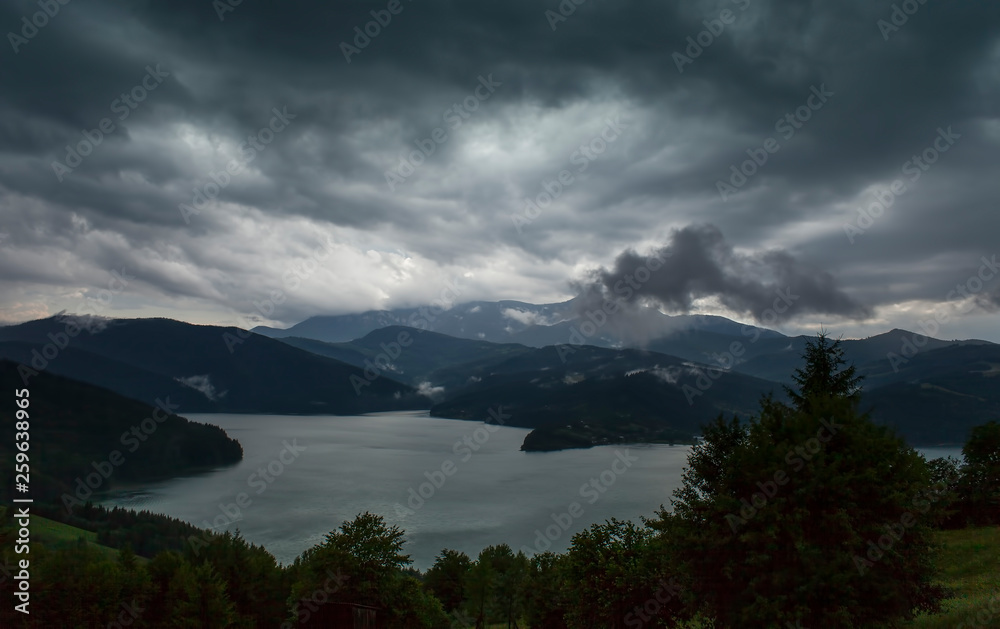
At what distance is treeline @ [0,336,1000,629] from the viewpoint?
2294 centimetres

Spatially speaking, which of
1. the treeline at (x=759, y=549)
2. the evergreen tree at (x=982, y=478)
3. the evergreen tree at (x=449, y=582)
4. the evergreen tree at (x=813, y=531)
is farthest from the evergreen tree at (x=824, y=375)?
the evergreen tree at (x=449, y=582)

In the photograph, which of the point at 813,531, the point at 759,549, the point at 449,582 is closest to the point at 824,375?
the point at 813,531

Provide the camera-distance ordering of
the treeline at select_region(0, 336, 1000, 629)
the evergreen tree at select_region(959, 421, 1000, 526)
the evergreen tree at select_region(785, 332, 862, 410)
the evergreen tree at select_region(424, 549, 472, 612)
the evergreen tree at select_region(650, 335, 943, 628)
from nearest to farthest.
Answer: the evergreen tree at select_region(650, 335, 943, 628)
the treeline at select_region(0, 336, 1000, 629)
the evergreen tree at select_region(785, 332, 862, 410)
the evergreen tree at select_region(959, 421, 1000, 526)
the evergreen tree at select_region(424, 549, 472, 612)

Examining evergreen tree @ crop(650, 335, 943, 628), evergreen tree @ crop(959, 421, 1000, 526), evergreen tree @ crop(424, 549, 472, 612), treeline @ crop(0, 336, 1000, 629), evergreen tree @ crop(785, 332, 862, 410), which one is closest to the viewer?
evergreen tree @ crop(650, 335, 943, 628)

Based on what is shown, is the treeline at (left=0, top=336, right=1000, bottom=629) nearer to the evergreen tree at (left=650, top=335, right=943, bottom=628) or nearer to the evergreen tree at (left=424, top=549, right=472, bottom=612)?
the evergreen tree at (left=650, top=335, right=943, bottom=628)

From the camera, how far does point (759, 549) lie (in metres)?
24.1

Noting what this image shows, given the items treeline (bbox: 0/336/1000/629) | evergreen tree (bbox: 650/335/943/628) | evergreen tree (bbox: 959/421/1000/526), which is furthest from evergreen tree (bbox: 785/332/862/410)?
evergreen tree (bbox: 959/421/1000/526)

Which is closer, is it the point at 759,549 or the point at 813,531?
the point at 813,531

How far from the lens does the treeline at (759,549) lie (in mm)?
22938

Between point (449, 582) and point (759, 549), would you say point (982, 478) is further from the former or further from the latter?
point (449, 582)

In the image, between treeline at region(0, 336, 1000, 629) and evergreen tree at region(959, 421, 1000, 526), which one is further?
evergreen tree at region(959, 421, 1000, 526)

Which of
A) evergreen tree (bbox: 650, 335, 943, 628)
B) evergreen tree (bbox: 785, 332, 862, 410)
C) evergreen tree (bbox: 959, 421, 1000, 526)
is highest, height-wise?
evergreen tree (bbox: 785, 332, 862, 410)

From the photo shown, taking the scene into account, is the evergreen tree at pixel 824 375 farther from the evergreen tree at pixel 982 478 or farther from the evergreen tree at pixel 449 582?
the evergreen tree at pixel 449 582

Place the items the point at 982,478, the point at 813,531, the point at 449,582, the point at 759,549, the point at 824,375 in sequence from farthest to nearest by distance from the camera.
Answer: the point at 449,582
the point at 982,478
the point at 824,375
the point at 759,549
the point at 813,531
